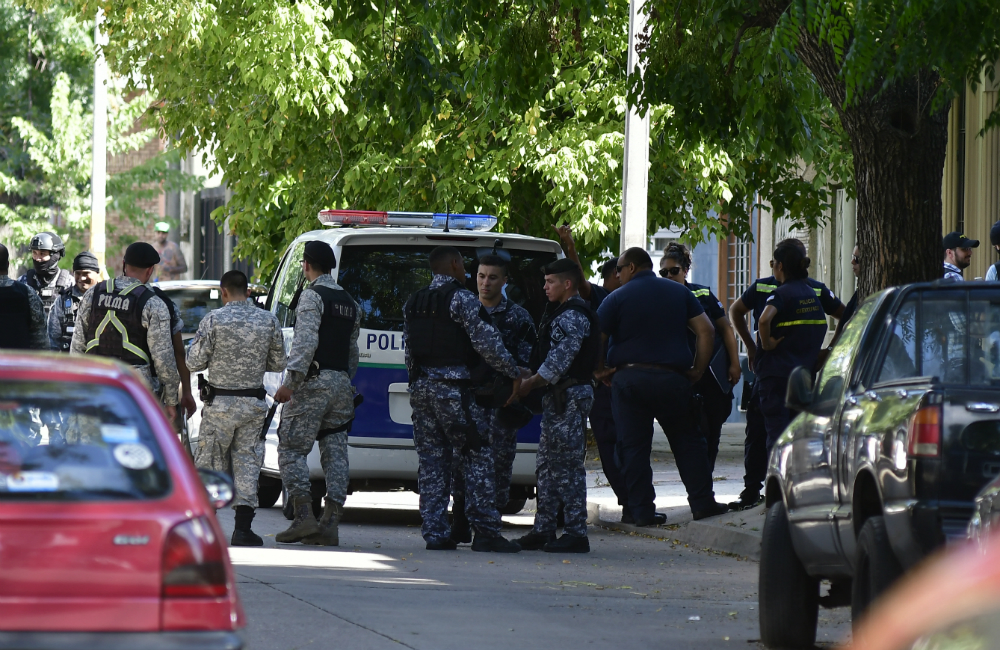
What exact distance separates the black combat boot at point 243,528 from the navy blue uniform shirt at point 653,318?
9.20ft

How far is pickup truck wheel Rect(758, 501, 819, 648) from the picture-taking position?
23.0 ft

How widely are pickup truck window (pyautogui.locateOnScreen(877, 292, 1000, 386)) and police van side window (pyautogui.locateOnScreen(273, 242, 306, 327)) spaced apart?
5824 millimetres

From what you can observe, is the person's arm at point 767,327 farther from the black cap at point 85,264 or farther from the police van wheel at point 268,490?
the black cap at point 85,264

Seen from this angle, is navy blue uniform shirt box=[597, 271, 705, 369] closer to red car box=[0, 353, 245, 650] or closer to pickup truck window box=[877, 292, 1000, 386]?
pickup truck window box=[877, 292, 1000, 386]

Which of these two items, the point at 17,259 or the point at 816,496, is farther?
the point at 17,259

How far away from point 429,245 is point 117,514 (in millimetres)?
6878

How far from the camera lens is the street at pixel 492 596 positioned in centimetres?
726

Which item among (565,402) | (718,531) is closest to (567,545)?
(565,402)

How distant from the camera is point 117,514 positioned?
4.46 m

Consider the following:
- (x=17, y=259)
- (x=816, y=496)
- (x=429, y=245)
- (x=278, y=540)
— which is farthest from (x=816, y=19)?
(x=17, y=259)

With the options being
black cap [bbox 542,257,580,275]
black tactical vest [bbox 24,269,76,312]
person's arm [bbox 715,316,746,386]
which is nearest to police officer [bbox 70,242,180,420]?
black cap [bbox 542,257,580,275]

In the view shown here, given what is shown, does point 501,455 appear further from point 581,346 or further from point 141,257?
point 141,257

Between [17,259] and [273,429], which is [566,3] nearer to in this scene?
[273,429]

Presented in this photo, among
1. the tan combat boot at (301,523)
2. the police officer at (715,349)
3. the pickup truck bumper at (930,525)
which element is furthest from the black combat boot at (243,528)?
the pickup truck bumper at (930,525)
